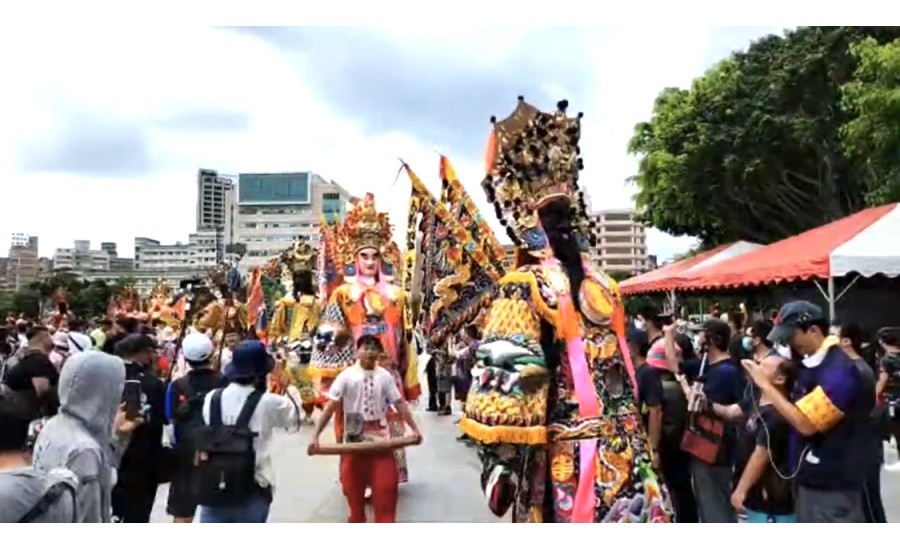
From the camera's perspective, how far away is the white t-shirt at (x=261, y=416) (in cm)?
406

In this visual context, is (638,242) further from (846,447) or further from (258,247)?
(846,447)

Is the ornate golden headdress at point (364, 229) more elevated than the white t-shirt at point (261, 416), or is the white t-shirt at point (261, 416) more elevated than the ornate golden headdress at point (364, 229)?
the ornate golden headdress at point (364, 229)

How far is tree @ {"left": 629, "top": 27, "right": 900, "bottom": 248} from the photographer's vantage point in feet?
73.3

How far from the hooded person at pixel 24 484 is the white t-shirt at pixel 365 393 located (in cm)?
265

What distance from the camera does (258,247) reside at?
80.1 m

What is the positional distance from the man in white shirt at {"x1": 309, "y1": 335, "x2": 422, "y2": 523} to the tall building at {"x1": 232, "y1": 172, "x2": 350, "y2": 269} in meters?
70.7

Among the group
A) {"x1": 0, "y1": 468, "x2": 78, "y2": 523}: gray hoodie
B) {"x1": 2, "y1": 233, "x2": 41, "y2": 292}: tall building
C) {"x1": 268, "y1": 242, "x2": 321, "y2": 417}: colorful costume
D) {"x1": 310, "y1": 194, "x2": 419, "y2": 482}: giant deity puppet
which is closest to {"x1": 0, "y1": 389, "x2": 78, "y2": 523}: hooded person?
{"x1": 0, "y1": 468, "x2": 78, "y2": 523}: gray hoodie

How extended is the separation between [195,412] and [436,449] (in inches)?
220

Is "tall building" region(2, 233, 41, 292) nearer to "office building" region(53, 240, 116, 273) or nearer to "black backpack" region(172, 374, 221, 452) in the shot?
"office building" region(53, 240, 116, 273)

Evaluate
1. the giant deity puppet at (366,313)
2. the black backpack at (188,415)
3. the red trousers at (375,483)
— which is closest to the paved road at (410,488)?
the giant deity puppet at (366,313)

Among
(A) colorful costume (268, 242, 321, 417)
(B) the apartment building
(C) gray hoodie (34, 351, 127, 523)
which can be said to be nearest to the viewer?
(C) gray hoodie (34, 351, 127, 523)

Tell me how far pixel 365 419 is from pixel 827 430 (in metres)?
2.76

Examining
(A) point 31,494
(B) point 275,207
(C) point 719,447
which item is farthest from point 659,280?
(B) point 275,207

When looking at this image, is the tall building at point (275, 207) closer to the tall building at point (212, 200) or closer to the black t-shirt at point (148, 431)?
the tall building at point (212, 200)
